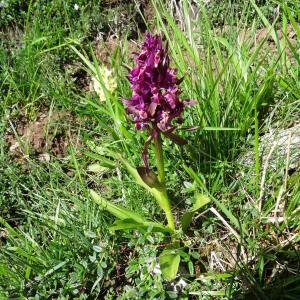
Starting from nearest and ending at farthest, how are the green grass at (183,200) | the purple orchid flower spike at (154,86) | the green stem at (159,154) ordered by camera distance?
the purple orchid flower spike at (154,86)
the green stem at (159,154)
the green grass at (183,200)

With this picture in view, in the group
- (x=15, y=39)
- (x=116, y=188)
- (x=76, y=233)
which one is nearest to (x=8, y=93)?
(x=15, y=39)

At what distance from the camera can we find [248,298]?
1.79 meters

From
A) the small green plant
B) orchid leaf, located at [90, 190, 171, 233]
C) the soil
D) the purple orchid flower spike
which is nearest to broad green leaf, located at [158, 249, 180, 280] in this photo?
the small green plant

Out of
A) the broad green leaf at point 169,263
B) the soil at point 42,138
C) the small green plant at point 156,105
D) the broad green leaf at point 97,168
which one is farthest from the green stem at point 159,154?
the soil at point 42,138

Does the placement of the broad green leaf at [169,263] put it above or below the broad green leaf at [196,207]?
below

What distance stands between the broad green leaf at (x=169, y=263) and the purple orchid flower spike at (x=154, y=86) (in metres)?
0.54

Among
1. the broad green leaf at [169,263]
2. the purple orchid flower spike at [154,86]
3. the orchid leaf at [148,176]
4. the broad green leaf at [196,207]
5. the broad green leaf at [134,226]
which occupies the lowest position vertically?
the broad green leaf at [169,263]

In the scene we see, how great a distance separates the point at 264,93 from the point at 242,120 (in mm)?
215

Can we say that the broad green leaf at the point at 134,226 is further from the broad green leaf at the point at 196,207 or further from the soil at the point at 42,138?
the soil at the point at 42,138

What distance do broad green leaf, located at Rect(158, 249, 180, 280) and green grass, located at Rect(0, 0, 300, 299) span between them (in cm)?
7

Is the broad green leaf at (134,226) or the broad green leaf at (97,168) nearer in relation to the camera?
the broad green leaf at (134,226)

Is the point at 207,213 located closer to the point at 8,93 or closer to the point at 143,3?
the point at 8,93

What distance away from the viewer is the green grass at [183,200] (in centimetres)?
184

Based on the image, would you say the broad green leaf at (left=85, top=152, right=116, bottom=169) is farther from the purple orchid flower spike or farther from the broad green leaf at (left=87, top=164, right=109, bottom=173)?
the purple orchid flower spike
